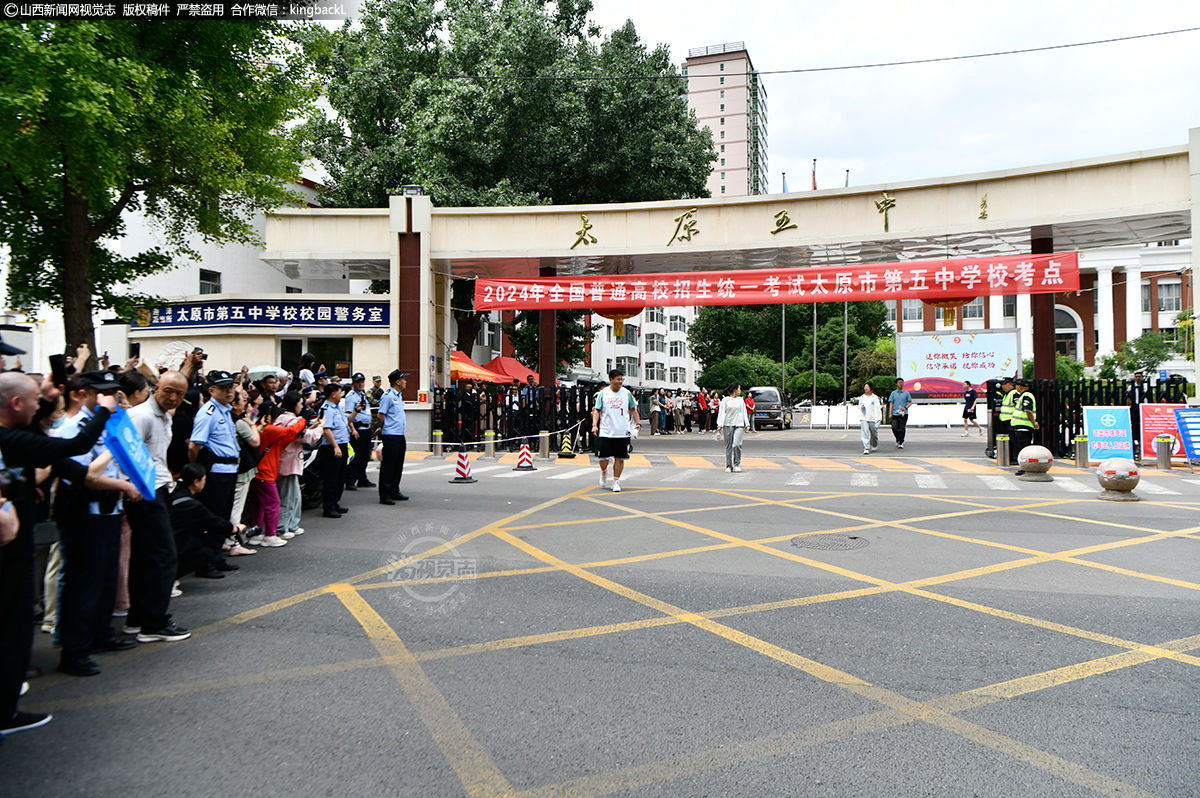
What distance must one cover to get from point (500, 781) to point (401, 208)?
1929 cm

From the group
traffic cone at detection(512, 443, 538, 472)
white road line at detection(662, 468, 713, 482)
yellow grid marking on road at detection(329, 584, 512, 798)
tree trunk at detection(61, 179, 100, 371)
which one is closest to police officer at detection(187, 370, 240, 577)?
yellow grid marking on road at detection(329, 584, 512, 798)

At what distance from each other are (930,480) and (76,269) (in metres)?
14.6

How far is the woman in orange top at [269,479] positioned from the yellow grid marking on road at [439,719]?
2.98 m

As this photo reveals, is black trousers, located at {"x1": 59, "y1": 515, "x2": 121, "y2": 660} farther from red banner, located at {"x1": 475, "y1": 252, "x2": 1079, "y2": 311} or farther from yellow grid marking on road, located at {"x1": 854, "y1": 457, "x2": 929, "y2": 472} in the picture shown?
red banner, located at {"x1": 475, "y1": 252, "x2": 1079, "y2": 311}

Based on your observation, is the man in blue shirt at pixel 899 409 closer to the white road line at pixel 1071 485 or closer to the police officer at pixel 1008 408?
the police officer at pixel 1008 408

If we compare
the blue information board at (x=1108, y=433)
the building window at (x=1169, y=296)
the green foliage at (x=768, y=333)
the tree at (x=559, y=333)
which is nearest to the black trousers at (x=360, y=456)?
the blue information board at (x=1108, y=433)

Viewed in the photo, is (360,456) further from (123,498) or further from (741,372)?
(741,372)

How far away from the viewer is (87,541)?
171 inches

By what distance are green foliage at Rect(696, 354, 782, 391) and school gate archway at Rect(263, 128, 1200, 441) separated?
32.8 meters

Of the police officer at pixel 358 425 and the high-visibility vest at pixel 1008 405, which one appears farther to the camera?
the high-visibility vest at pixel 1008 405

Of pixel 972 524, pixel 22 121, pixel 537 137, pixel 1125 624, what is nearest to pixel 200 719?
pixel 1125 624

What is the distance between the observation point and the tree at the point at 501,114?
24.7 metres

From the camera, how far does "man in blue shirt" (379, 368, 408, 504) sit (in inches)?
423

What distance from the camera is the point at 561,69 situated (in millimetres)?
25234
